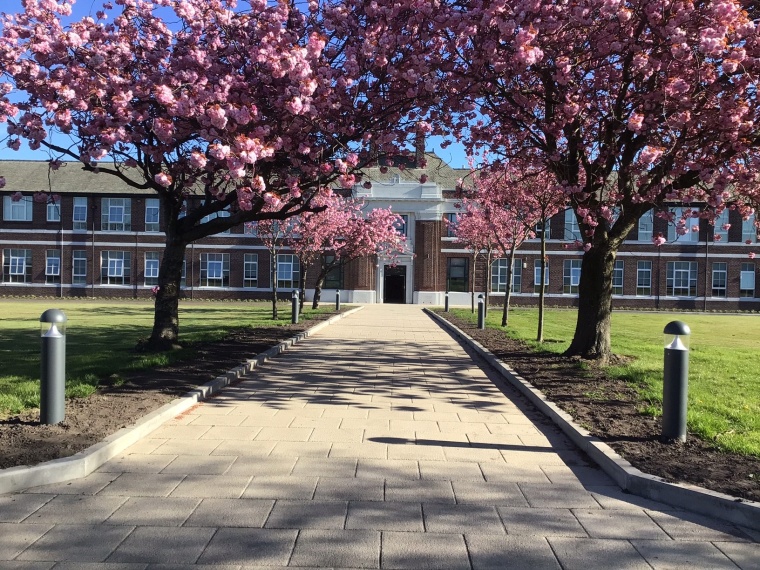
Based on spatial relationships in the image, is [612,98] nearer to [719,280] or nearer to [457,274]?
[457,274]

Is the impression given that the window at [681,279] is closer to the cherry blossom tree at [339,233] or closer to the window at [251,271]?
the cherry blossom tree at [339,233]

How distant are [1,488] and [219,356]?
668cm

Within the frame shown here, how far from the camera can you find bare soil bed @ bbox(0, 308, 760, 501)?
486 cm

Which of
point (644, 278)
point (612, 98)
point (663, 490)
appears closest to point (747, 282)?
point (644, 278)

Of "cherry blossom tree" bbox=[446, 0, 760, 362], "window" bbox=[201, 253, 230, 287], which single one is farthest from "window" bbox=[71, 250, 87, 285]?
"cherry blossom tree" bbox=[446, 0, 760, 362]

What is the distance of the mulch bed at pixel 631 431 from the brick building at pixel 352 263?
113ft

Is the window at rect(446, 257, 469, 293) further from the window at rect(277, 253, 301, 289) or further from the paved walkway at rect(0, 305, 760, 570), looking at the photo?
the paved walkway at rect(0, 305, 760, 570)

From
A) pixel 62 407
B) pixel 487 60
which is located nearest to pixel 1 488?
pixel 62 407

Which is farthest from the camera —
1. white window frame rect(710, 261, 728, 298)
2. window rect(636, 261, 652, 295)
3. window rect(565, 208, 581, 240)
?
window rect(636, 261, 652, 295)

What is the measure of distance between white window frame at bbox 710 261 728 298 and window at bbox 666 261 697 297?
4.23ft

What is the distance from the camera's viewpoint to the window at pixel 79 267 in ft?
149

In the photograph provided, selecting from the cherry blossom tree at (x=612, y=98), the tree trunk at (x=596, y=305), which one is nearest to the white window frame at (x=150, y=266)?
the cherry blossom tree at (x=612, y=98)

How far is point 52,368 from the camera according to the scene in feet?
18.6

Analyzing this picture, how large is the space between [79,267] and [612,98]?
44.0 meters
